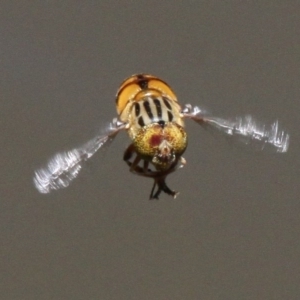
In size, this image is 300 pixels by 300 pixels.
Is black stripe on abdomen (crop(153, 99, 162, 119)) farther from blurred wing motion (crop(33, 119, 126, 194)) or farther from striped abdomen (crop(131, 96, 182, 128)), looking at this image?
blurred wing motion (crop(33, 119, 126, 194))

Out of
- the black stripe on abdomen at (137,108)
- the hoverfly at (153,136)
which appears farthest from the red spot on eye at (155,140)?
the black stripe on abdomen at (137,108)

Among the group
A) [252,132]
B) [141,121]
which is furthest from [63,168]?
[252,132]

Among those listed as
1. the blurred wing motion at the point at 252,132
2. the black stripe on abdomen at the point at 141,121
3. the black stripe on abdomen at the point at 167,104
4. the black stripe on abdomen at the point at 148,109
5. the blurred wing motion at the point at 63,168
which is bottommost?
the blurred wing motion at the point at 63,168

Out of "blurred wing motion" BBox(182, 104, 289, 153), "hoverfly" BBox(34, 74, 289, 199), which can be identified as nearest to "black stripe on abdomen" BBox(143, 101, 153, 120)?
"hoverfly" BBox(34, 74, 289, 199)

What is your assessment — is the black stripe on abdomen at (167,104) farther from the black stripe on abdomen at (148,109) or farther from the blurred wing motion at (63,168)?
the blurred wing motion at (63,168)

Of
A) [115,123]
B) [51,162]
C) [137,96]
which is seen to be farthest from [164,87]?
[51,162]
